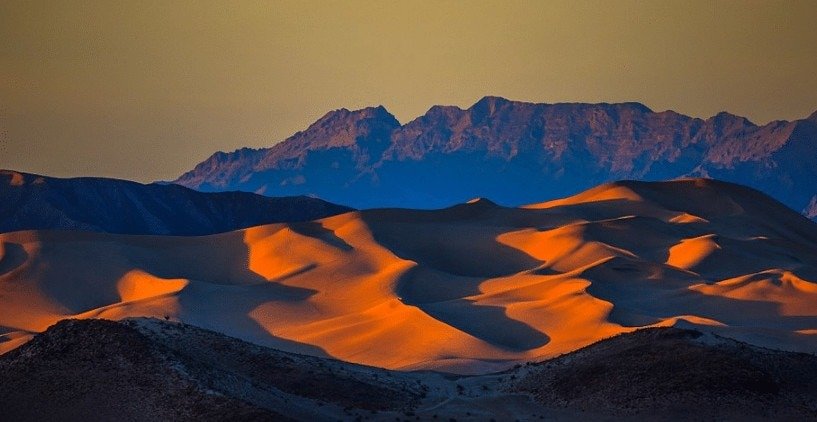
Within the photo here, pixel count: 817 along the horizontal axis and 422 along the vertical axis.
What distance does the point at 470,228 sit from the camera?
98062 millimetres

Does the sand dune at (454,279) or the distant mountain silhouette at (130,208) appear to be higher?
the distant mountain silhouette at (130,208)

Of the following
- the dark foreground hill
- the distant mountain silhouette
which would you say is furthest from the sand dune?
the distant mountain silhouette

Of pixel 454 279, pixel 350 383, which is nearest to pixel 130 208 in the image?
pixel 454 279

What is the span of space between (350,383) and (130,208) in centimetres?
14250

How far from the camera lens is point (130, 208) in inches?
6722

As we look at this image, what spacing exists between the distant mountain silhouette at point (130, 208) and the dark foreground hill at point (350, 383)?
403 ft

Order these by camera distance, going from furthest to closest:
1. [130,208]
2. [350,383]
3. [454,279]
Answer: [130,208] → [454,279] → [350,383]

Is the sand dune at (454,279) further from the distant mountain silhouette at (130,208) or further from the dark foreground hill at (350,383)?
the distant mountain silhouette at (130,208)

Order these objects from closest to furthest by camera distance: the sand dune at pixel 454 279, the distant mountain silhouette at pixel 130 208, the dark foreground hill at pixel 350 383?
the dark foreground hill at pixel 350 383 < the sand dune at pixel 454 279 < the distant mountain silhouette at pixel 130 208

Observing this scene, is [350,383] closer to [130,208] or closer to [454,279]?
[454,279]

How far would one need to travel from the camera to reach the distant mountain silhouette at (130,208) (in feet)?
507

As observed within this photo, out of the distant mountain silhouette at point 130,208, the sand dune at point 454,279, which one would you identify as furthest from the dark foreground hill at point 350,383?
the distant mountain silhouette at point 130,208

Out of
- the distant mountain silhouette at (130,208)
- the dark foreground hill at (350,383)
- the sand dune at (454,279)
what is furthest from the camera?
the distant mountain silhouette at (130,208)

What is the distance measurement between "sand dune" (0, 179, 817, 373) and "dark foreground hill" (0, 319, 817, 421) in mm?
14621
